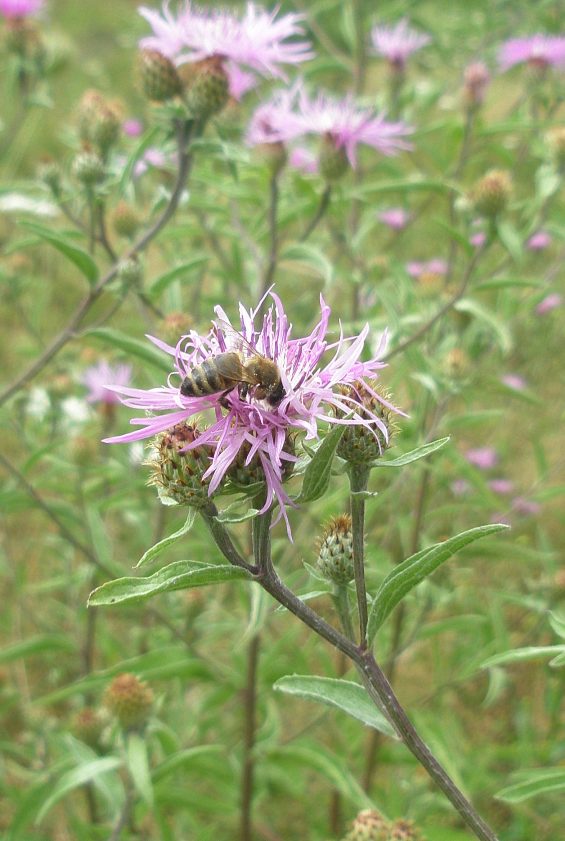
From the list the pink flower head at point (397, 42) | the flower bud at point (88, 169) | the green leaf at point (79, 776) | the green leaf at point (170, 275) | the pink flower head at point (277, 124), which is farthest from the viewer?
the pink flower head at point (397, 42)

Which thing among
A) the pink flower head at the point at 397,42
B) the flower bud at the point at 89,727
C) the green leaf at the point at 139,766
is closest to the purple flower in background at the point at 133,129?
the pink flower head at the point at 397,42

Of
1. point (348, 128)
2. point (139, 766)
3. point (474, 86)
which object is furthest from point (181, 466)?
point (474, 86)

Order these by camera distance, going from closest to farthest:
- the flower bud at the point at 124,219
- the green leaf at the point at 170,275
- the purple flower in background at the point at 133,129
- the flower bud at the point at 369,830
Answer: the flower bud at the point at 369,830, the green leaf at the point at 170,275, the flower bud at the point at 124,219, the purple flower in background at the point at 133,129

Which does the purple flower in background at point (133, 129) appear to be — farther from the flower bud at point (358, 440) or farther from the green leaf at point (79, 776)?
the flower bud at point (358, 440)

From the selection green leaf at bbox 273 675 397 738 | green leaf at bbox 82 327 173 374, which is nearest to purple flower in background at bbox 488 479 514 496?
green leaf at bbox 82 327 173 374

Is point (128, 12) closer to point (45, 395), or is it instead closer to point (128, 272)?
point (45, 395)
